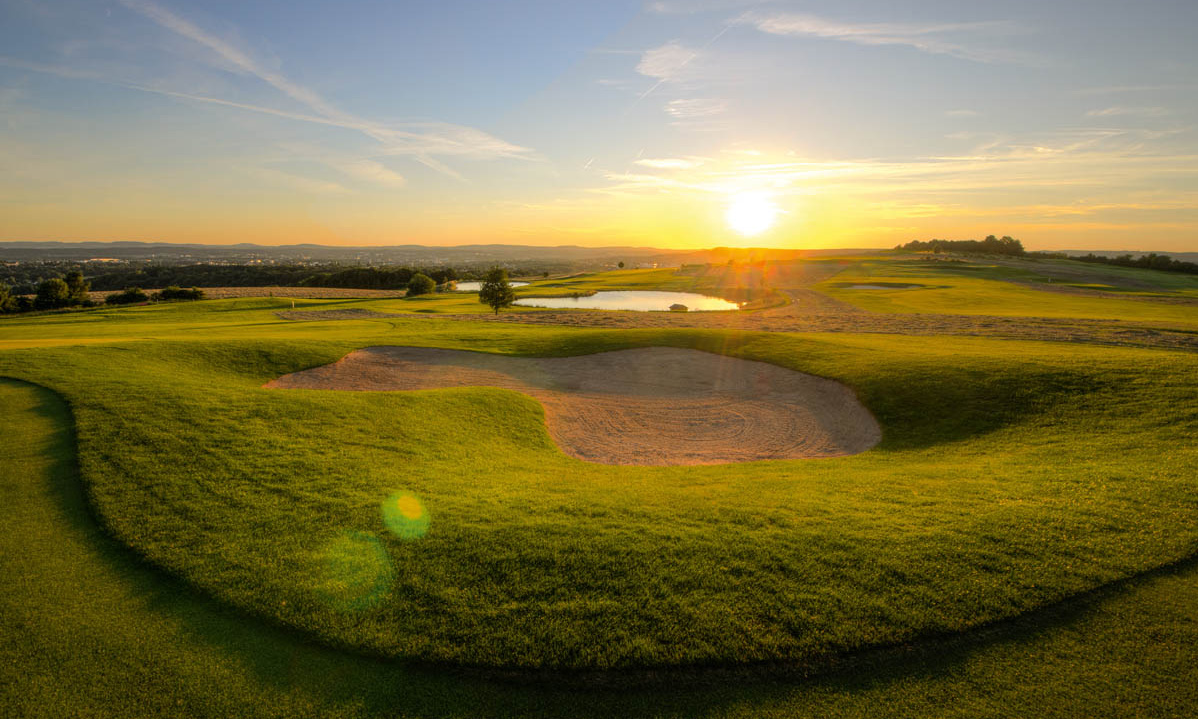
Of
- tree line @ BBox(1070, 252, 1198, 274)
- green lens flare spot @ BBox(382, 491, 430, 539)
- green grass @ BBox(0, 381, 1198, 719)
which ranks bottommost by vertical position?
green grass @ BBox(0, 381, 1198, 719)

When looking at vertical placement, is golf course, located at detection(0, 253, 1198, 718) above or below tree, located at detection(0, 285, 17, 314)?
below

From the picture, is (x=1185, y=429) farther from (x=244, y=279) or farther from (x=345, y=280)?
(x=244, y=279)

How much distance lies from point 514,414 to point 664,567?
1005cm

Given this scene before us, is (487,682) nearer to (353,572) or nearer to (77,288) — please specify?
(353,572)

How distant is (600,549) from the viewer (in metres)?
7.41

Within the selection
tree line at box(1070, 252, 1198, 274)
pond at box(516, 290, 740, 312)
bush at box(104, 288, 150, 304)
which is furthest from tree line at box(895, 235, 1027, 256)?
bush at box(104, 288, 150, 304)

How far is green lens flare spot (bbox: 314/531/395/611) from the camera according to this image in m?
6.59

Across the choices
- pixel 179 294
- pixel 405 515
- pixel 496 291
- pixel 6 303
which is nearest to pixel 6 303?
pixel 6 303

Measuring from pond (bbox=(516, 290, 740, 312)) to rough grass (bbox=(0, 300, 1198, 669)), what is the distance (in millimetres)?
51722

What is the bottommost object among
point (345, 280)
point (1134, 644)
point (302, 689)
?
point (302, 689)

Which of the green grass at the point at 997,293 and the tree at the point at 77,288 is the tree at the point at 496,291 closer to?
the green grass at the point at 997,293

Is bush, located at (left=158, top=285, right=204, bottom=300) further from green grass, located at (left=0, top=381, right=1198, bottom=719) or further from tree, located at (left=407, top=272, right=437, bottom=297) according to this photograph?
green grass, located at (left=0, top=381, right=1198, bottom=719)

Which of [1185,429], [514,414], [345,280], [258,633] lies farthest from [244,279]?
[1185,429]

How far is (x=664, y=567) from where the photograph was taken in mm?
7031
